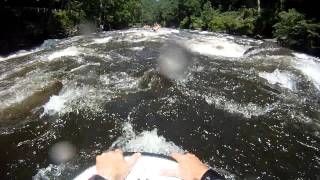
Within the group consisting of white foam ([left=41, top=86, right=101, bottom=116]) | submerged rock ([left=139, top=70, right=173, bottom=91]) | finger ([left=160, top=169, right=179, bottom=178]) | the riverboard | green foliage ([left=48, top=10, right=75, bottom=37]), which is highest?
finger ([left=160, top=169, right=179, bottom=178])

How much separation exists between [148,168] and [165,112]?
357 cm

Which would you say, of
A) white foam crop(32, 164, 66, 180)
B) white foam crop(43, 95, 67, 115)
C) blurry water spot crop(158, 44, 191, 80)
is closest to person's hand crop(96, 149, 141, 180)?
white foam crop(32, 164, 66, 180)

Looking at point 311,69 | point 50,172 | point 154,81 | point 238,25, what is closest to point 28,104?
point 50,172

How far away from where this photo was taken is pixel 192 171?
4.38m

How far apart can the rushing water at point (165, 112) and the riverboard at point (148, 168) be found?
1.35 m

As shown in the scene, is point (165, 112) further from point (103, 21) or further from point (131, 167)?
point (103, 21)

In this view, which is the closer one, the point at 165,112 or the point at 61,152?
the point at 61,152

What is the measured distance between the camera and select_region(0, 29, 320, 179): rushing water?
6.32m

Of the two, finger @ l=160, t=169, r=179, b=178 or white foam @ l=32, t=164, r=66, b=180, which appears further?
white foam @ l=32, t=164, r=66, b=180

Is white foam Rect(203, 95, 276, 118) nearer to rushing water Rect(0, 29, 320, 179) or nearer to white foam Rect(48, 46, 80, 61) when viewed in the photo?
rushing water Rect(0, 29, 320, 179)

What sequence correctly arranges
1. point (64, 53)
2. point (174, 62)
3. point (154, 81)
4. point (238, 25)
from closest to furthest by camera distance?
1. point (154, 81)
2. point (174, 62)
3. point (64, 53)
4. point (238, 25)

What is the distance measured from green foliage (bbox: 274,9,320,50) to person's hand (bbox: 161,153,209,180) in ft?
44.1

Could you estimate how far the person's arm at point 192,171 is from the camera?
13.9 feet

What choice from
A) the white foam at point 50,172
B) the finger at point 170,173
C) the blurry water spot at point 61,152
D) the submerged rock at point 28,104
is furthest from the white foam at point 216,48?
the finger at point 170,173
